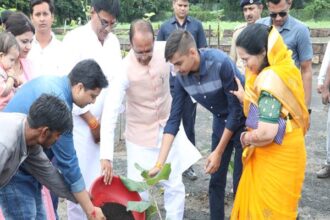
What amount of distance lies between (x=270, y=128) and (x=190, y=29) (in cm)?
278

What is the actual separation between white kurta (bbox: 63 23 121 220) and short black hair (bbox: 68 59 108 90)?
2.82 ft

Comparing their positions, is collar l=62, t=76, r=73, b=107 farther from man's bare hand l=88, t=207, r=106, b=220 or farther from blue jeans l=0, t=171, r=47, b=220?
man's bare hand l=88, t=207, r=106, b=220

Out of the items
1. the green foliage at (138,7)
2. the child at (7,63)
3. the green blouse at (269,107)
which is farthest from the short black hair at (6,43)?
the green foliage at (138,7)

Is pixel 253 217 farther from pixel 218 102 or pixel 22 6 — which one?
pixel 22 6

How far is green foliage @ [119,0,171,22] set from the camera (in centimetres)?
1736

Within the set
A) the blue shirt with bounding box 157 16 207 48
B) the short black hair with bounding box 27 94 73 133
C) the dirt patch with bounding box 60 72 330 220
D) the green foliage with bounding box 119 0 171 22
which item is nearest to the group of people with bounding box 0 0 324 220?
the short black hair with bounding box 27 94 73 133

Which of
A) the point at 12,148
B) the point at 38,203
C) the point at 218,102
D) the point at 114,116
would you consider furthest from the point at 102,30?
the point at 12,148

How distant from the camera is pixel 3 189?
2.56 metres

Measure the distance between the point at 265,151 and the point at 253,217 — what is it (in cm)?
40

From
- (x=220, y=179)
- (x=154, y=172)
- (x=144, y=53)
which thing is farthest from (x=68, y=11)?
(x=154, y=172)

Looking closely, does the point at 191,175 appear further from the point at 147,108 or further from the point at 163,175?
the point at 163,175

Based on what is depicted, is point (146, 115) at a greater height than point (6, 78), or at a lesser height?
lesser

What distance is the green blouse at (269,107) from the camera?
8.32 feet

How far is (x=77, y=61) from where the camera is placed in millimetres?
3428
